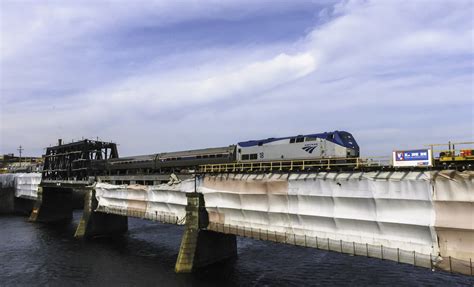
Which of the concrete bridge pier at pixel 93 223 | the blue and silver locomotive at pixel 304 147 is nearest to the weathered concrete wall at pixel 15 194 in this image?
the concrete bridge pier at pixel 93 223

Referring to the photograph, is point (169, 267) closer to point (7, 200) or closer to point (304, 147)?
point (304, 147)

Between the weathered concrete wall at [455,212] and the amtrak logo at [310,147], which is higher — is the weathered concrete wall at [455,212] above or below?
below

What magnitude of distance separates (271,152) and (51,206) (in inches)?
2888

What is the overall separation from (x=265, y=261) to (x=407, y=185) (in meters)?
26.3

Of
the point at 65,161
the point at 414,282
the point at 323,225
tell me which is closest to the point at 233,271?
the point at 323,225

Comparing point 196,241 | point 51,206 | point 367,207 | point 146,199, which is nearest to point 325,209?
point 367,207

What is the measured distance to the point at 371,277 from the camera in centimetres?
3925

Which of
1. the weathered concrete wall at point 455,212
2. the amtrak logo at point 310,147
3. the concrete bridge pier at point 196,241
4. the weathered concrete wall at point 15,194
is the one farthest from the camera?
the weathered concrete wall at point 15,194

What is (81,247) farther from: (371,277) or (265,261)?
(371,277)

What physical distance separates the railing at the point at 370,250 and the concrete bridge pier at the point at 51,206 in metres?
70.3

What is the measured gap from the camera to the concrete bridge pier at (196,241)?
42.0 meters

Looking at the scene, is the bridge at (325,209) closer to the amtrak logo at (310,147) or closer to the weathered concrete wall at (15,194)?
the amtrak logo at (310,147)

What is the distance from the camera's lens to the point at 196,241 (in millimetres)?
42312

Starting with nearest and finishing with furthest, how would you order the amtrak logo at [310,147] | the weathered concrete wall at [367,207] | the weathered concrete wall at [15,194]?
1. the weathered concrete wall at [367,207]
2. the amtrak logo at [310,147]
3. the weathered concrete wall at [15,194]
